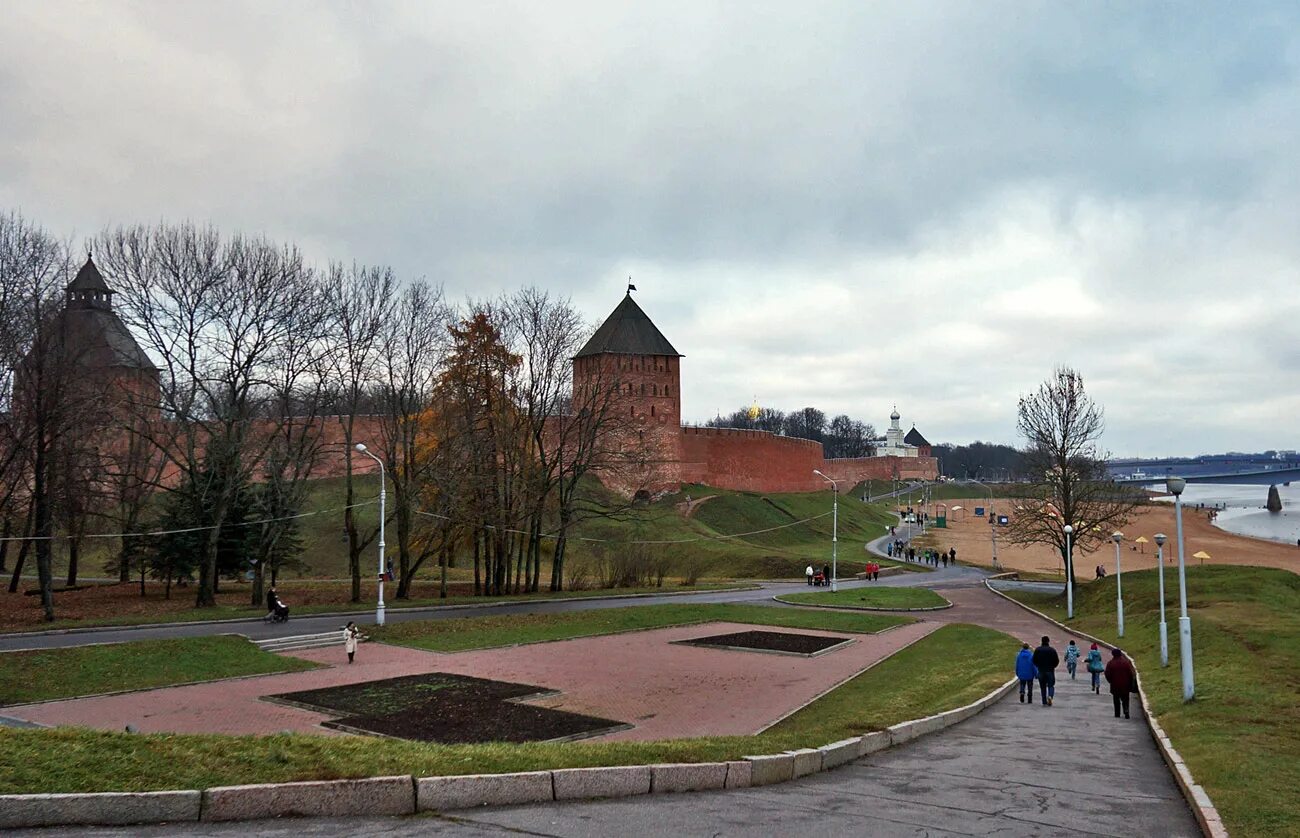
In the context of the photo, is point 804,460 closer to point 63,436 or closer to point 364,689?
point 63,436

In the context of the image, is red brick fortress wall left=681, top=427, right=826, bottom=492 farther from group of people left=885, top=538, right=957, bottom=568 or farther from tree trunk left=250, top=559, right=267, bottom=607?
tree trunk left=250, top=559, right=267, bottom=607

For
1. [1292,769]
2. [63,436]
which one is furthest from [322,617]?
[1292,769]

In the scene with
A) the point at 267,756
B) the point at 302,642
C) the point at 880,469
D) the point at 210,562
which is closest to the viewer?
the point at 267,756

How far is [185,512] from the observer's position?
36344 millimetres

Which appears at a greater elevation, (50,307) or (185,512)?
(50,307)

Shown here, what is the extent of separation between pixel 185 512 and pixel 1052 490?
116 ft

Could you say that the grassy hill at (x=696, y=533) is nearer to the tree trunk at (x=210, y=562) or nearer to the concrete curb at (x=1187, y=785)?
the tree trunk at (x=210, y=562)

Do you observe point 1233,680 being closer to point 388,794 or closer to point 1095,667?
point 1095,667

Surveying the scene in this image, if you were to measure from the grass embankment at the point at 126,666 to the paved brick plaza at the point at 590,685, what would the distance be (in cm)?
63

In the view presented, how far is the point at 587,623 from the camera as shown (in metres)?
29.7

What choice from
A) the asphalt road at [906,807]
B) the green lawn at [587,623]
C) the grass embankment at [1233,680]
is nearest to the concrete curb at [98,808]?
the asphalt road at [906,807]

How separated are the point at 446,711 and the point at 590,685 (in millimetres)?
4144

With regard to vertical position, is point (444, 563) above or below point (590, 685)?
above

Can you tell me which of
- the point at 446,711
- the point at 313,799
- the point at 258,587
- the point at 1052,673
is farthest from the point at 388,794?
the point at 258,587
